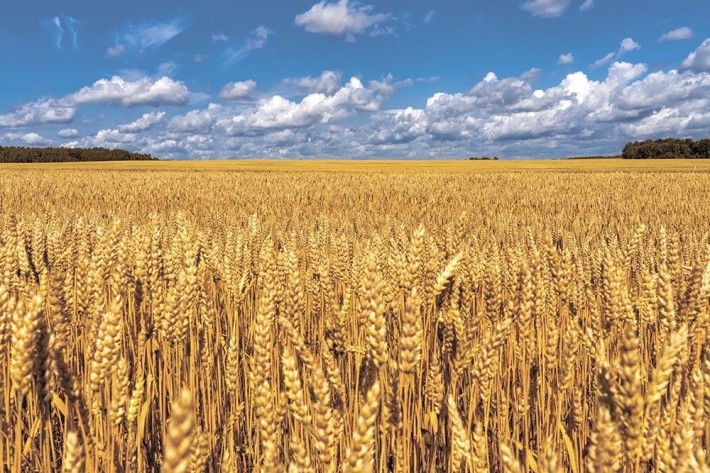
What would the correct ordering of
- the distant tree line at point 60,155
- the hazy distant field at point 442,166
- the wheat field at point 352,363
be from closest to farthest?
the wheat field at point 352,363 < the hazy distant field at point 442,166 < the distant tree line at point 60,155

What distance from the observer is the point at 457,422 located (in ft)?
3.93

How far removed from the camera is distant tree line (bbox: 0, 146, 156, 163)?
58.6 meters

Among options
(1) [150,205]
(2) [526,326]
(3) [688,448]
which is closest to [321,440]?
(3) [688,448]

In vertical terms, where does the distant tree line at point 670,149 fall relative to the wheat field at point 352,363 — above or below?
above

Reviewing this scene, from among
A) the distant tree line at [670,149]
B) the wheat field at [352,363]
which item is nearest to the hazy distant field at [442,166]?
the distant tree line at [670,149]

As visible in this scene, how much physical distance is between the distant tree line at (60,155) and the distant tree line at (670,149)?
54367 millimetres

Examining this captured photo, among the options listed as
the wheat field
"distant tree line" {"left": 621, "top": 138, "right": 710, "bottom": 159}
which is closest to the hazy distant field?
"distant tree line" {"left": 621, "top": 138, "right": 710, "bottom": 159}

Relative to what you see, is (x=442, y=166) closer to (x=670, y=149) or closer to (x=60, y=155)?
(x=670, y=149)

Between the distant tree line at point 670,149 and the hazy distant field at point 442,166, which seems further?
the distant tree line at point 670,149

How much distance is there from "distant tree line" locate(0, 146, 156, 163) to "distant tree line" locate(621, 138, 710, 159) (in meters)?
54.4

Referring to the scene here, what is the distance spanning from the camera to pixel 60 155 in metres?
60.5

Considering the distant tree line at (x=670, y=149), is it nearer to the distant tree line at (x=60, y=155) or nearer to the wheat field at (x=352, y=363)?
the distant tree line at (x=60, y=155)

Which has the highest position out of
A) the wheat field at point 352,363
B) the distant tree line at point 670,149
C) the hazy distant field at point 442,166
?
the distant tree line at point 670,149

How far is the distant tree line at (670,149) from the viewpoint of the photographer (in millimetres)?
59781
